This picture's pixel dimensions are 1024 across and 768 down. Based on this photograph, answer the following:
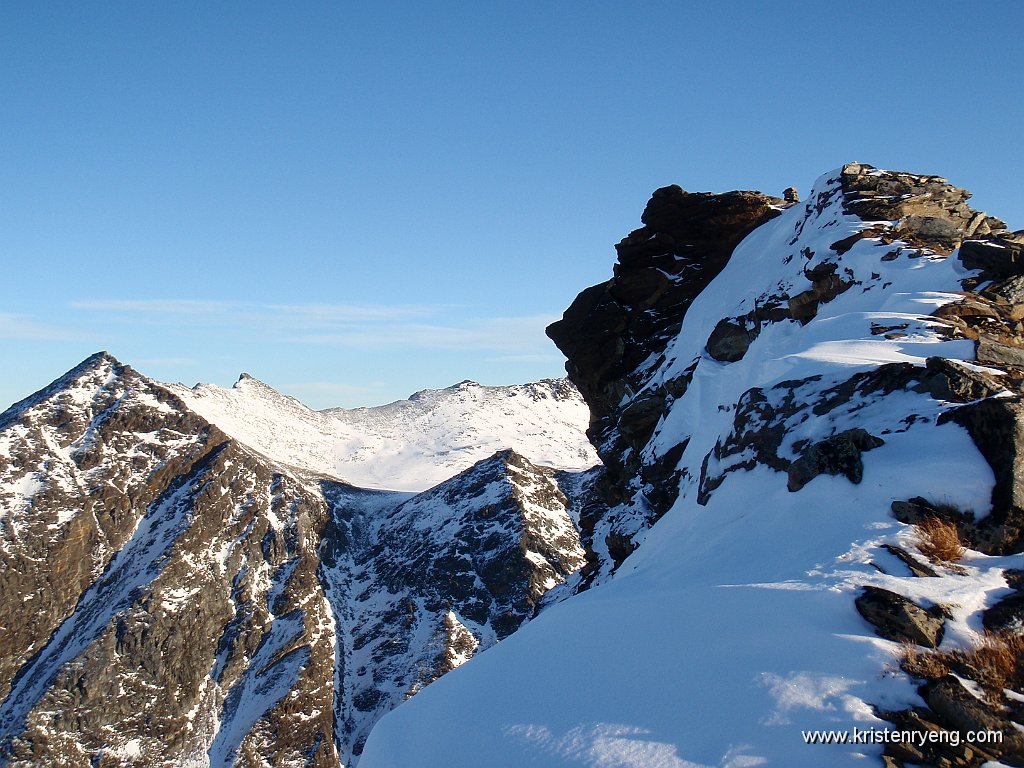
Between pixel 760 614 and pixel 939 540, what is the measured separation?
3.19 metres

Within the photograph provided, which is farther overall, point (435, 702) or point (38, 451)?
point (38, 451)

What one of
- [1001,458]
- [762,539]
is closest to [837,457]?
[762,539]

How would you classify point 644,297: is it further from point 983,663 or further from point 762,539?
point 983,663

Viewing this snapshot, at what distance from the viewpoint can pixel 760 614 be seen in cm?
887

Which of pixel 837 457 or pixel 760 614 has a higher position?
pixel 837 457

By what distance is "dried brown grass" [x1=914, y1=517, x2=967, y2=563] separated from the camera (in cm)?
965

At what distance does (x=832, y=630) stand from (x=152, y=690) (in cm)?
10612

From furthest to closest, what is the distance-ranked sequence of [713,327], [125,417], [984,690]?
[125,417], [713,327], [984,690]

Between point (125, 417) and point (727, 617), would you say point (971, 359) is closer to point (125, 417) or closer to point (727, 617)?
point (727, 617)

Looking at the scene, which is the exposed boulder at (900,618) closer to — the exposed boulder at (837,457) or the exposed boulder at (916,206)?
the exposed boulder at (837,457)

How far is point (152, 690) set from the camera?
91.6 meters

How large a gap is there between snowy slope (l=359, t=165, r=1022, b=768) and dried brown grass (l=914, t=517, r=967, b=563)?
0.20 metres

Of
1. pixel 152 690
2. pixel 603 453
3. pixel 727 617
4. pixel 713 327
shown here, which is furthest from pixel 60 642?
pixel 727 617

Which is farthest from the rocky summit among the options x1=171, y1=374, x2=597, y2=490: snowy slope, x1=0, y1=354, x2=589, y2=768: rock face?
x1=171, y1=374, x2=597, y2=490: snowy slope
